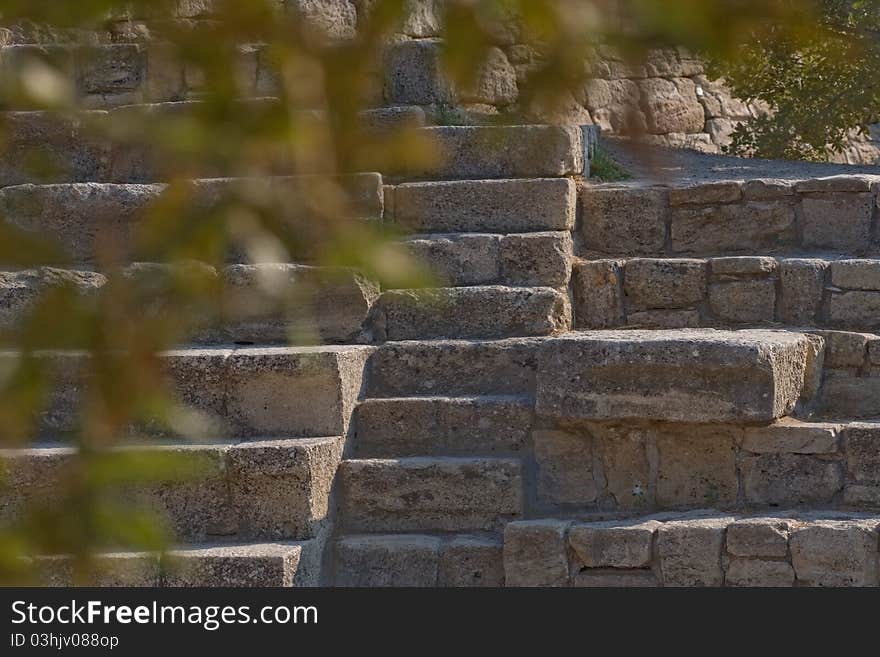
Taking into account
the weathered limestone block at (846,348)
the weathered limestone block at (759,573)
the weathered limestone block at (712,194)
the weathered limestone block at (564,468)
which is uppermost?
the weathered limestone block at (712,194)

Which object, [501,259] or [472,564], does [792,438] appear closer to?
[472,564]

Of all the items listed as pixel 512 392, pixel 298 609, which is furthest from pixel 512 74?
pixel 298 609

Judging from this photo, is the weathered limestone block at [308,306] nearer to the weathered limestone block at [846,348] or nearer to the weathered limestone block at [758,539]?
the weathered limestone block at [758,539]

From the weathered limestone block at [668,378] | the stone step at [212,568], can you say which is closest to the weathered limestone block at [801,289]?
the weathered limestone block at [668,378]

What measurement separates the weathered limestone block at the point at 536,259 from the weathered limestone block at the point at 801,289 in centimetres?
91

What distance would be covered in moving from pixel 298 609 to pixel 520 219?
7.18 ft

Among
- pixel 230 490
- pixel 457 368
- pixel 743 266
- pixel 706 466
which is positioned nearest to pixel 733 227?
pixel 743 266

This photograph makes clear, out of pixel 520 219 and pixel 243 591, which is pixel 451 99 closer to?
pixel 520 219

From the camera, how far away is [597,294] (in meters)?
5.70

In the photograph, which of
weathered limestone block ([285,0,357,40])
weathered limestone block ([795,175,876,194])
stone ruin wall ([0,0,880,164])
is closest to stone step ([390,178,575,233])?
stone ruin wall ([0,0,880,164])

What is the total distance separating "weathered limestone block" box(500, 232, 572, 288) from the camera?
550 cm

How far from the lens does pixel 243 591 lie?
4270 millimetres

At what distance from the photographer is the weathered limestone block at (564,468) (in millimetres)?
5004

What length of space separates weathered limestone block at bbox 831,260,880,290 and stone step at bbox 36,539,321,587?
8.09ft
